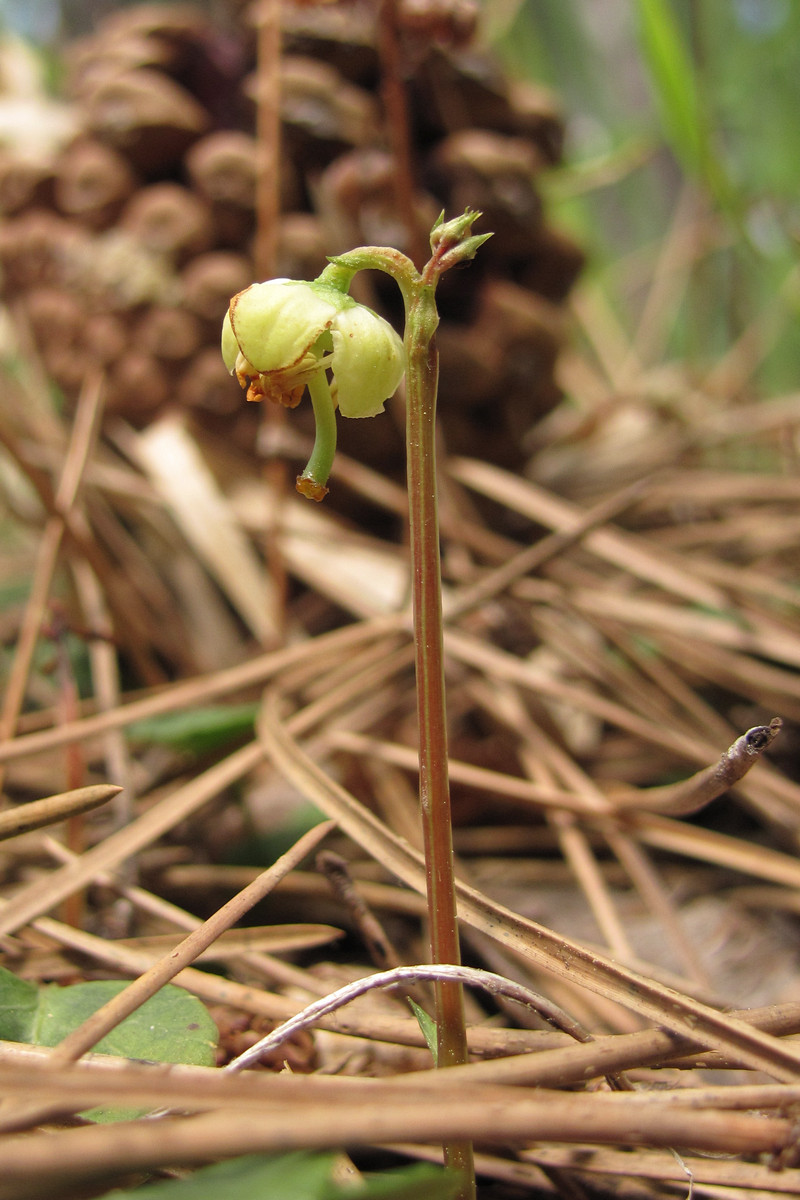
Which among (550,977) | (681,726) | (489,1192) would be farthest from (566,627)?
(489,1192)

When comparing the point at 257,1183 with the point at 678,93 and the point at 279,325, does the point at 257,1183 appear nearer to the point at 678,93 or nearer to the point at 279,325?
the point at 279,325

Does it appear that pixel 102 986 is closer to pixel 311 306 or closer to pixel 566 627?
pixel 311 306

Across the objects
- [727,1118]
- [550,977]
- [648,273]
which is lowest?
[550,977]

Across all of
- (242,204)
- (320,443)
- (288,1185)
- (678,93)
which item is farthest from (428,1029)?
(678,93)

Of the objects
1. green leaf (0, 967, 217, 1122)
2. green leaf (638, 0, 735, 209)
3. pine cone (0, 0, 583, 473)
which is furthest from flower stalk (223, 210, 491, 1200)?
green leaf (638, 0, 735, 209)

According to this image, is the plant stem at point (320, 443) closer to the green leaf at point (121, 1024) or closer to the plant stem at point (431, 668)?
the plant stem at point (431, 668)

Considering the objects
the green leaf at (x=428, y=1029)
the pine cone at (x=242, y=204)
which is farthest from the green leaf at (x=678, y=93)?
the green leaf at (x=428, y=1029)
